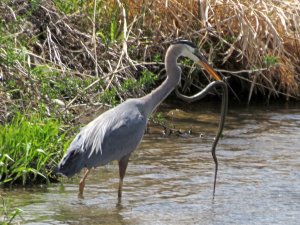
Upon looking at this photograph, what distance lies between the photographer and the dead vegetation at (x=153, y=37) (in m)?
9.56

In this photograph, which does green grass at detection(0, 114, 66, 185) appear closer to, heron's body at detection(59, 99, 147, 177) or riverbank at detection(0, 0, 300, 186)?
heron's body at detection(59, 99, 147, 177)

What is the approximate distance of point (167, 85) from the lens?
25.3ft

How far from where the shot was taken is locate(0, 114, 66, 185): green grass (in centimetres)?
691

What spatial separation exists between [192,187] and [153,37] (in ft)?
12.2

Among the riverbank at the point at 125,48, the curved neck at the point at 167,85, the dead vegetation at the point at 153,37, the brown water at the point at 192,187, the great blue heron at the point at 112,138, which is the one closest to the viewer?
the brown water at the point at 192,187

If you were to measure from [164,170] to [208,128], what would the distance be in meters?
2.17

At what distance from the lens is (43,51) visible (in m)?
9.79

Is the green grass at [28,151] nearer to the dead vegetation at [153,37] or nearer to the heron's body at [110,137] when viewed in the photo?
the heron's body at [110,137]

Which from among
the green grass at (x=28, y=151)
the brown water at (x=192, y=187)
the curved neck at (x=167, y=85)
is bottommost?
the brown water at (x=192, y=187)

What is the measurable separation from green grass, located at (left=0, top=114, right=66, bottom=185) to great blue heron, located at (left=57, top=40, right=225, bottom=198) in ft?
0.90

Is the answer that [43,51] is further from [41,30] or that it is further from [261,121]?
[261,121]

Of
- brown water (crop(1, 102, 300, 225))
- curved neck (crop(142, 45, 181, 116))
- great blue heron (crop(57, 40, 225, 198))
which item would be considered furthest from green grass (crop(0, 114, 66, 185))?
curved neck (crop(142, 45, 181, 116))

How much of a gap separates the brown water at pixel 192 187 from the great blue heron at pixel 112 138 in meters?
0.28

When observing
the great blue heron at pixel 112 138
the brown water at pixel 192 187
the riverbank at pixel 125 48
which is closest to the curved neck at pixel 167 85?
the great blue heron at pixel 112 138
